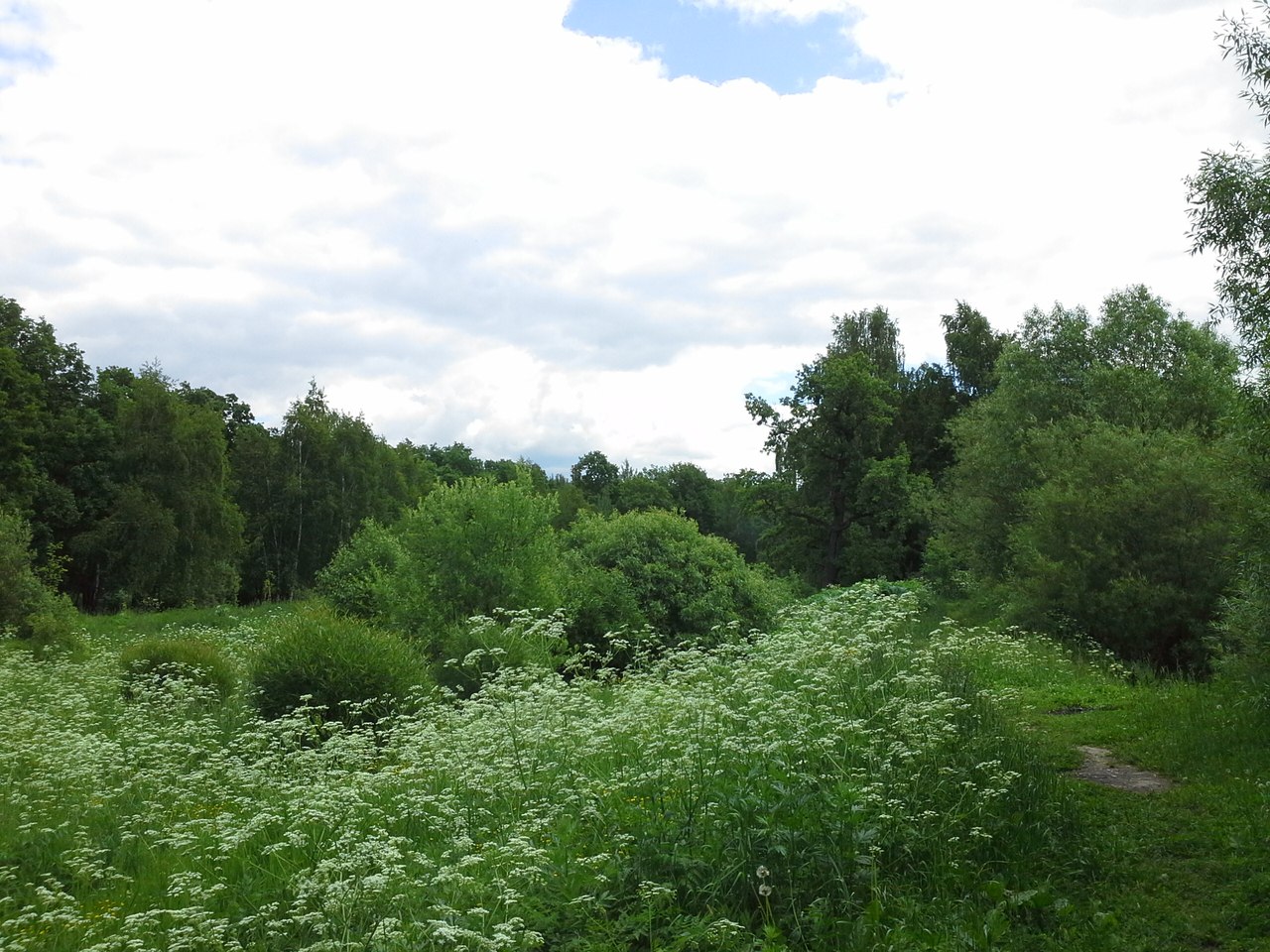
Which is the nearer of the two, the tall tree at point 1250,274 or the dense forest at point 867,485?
the tall tree at point 1250,274

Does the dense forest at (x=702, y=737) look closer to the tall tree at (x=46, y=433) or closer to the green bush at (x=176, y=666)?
the green bush at (x=176, y=666)

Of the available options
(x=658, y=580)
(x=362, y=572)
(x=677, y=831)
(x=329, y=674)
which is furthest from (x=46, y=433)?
(x=677, y=831)

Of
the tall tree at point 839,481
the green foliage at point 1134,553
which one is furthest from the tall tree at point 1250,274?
the tall tree at point 839,481

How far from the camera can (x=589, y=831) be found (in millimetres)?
6035

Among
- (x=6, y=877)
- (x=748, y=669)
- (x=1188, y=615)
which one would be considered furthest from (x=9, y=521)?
(x=1188, y=615)

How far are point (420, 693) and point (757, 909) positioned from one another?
310 inches

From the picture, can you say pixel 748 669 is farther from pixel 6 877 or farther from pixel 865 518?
pixel 865 518

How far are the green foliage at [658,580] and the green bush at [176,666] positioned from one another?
9.09 meters

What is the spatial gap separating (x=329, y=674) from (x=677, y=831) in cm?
797

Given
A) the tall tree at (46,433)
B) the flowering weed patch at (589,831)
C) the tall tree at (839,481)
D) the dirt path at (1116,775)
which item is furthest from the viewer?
the tall tree at (839,481)

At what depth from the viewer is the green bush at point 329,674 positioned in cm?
1234

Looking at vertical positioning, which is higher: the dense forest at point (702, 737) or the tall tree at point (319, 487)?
the tall tree at point (319, 487)

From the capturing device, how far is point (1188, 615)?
16797mm

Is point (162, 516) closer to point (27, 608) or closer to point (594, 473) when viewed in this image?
point (27, 608)
